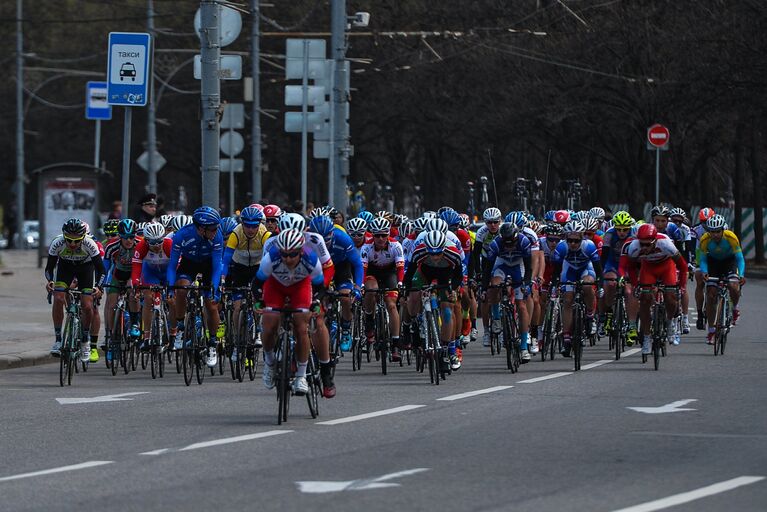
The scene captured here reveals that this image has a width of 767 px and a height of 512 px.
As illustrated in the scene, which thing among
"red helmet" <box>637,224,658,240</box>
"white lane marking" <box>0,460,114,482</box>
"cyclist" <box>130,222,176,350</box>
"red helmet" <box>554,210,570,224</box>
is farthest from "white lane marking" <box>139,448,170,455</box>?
"red helmet" <box>554,210,570,224</box>

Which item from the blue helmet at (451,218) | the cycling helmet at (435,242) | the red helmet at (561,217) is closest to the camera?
the cycling helmet at (435,242)

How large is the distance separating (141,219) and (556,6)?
23983mm

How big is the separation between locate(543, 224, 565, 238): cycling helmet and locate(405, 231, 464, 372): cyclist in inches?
186

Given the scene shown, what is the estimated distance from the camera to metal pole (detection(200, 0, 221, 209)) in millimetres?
23781

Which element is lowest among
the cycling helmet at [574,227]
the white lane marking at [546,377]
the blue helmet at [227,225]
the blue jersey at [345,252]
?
the white lane marking at [546,377]

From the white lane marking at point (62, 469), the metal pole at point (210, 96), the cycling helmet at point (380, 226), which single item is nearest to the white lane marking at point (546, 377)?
the cycling helmet at point (380, 226)

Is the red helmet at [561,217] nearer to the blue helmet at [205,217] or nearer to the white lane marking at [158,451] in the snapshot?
the blue helmet at [205,217]

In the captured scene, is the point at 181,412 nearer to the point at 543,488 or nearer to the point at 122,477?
the point at 122,477

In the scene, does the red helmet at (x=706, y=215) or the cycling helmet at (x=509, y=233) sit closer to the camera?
the cycling helmet at (x=509, y=233)

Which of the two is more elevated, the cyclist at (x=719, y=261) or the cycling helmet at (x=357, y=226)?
the cycling helmet at (x=357, y=226)

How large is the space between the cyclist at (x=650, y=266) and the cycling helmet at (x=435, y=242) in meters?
3.03

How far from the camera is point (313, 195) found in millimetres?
74750

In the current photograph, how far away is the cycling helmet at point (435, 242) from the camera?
18234 millimetres

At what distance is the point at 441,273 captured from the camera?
741 inches
